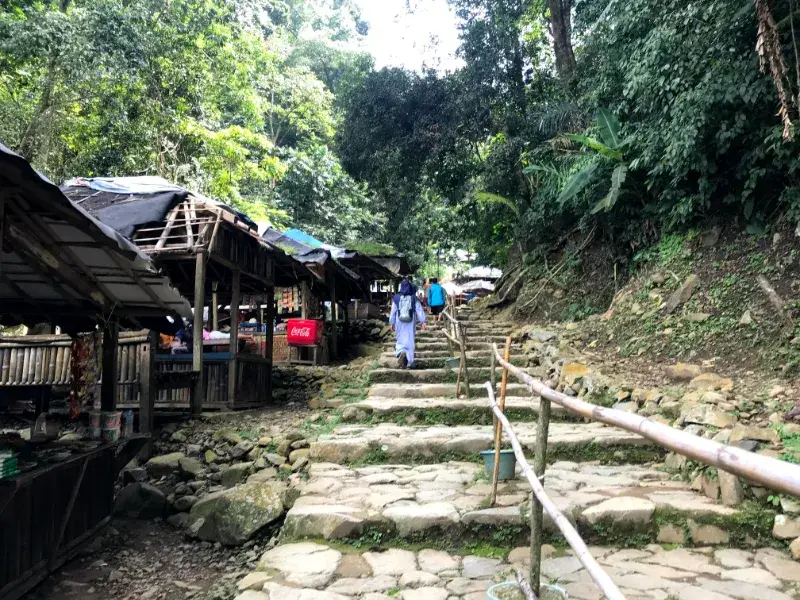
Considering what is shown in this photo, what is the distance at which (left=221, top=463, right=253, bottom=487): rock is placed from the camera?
6.47 meters

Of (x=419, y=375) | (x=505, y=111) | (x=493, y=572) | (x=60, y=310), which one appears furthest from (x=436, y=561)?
Result: (x=505, y=111)

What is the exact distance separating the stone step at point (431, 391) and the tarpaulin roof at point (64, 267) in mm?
3189

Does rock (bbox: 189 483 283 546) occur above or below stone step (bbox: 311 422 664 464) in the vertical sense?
below

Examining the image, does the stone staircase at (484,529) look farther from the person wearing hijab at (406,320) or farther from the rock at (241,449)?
the person wearing hijab at (406,320)

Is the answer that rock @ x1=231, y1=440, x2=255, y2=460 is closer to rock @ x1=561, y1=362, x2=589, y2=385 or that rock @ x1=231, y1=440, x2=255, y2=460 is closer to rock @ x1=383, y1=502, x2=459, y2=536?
rock @ x1=383, y1=502, x2=459, y2=536

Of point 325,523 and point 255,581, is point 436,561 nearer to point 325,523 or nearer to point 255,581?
point 325,523

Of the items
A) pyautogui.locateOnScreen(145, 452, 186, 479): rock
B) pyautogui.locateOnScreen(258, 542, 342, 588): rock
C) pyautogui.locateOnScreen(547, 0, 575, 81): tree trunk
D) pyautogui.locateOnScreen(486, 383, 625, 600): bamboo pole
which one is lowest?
pyautogui.locateOnScreen(145, 452, 186, 479): rock

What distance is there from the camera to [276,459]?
6.38 m

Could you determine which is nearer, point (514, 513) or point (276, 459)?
point (514, 513)

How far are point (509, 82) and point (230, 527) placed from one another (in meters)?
13.2

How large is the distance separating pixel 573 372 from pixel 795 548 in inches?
162

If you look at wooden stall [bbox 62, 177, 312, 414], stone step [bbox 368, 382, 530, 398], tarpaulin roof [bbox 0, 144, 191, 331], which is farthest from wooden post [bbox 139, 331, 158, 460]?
stone step [bbox 368, 382, 530, 398]

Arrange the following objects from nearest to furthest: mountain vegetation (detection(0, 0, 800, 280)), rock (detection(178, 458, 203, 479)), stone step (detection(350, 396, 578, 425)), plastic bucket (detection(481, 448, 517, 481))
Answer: plastic bucket (detection(481, 448, 517, 481))
rock (detection(178, 458, 203, 479))
stone step (detection(350, 396, 578, 425))
mountain vegetation (detection(0, 0, 800, 280))

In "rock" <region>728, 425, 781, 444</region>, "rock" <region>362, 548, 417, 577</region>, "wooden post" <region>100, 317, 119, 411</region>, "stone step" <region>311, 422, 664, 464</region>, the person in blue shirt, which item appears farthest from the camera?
the person in blue shirt
